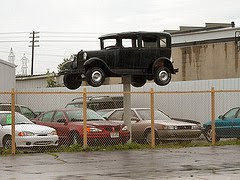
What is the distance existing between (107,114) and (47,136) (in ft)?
16.8

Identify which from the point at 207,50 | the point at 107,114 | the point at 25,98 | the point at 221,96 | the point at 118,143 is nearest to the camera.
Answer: the point at 118,143

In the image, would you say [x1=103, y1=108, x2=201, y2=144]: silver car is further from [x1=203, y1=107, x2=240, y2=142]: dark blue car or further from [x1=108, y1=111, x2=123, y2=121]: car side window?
[x1=203, y1=107, x2=240, y2=142]: dark blue car

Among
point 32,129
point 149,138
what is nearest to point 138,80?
point 149,138

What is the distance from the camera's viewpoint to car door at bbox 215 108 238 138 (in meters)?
23.2

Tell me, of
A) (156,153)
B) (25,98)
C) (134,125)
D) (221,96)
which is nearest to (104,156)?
(156,153)

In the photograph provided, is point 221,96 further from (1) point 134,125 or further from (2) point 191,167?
(2) point 191,167

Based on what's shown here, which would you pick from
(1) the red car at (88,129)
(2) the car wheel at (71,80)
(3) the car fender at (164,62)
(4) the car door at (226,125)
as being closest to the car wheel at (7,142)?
(1) the red car at (88,129)

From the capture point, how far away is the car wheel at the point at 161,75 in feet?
63.1

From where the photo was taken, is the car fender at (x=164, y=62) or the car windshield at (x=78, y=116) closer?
the car fender at (x=164, y=62)

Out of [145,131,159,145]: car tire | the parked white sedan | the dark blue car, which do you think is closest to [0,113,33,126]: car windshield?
the parked white sedan

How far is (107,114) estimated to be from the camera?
23.6m

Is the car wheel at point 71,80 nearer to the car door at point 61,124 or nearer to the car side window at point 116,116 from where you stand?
the car door at point 61,124

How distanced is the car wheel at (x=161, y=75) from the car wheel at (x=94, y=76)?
5.64 ft

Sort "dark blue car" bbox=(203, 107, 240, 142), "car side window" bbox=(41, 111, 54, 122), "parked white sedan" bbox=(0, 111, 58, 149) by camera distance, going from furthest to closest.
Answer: "dark blue car" bbox=(203, 107, 240, 142) < "car side window" bbox=(41, 111, 54, 122) < "parked white sedan" bbox=(0, 111, 58, 149)
